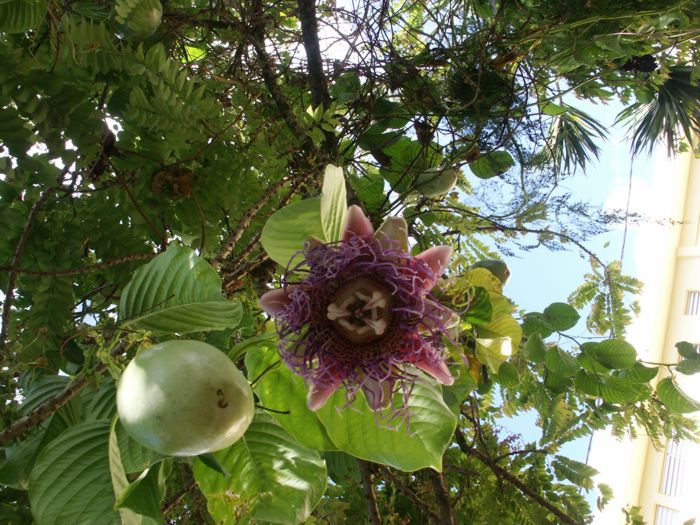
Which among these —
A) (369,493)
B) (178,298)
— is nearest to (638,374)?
(369,493)

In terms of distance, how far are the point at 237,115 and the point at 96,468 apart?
70cm

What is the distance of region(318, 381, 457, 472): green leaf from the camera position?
64 cm

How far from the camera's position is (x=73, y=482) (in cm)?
60

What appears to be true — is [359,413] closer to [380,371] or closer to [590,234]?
[380,371]

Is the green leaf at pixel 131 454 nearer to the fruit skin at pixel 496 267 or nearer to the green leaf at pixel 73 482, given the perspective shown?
the green leaf at pixel 73 482

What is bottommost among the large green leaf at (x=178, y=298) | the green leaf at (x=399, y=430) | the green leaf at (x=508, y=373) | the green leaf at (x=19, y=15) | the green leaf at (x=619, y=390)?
the green leaf at (x=399, y=430)

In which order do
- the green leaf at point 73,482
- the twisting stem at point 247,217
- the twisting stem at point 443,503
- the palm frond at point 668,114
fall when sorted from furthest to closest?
1. the palm frond at point 668,114
2. the twisting stem at point 443,503
3. the twisting stem at point 247,217
4. the green leaf at point 73,482

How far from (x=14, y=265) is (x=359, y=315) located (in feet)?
1.83

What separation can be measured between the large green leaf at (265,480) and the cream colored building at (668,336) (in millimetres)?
3025

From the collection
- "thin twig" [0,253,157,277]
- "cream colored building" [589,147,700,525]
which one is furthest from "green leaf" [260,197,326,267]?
"cream colored building" [589,147,700,525]

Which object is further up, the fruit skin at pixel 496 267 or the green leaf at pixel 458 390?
the fruit skin at pixel 496 267

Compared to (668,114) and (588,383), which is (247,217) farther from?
(668,114)

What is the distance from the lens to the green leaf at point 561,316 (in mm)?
1160

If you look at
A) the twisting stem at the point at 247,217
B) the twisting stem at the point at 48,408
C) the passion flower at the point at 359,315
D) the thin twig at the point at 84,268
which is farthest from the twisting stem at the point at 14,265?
the passion flower at the point at 359,315
